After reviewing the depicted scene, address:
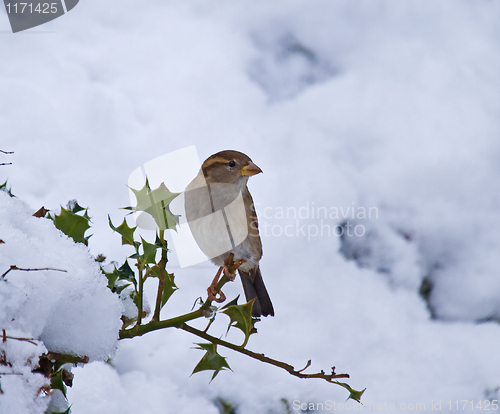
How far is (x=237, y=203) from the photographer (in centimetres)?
217

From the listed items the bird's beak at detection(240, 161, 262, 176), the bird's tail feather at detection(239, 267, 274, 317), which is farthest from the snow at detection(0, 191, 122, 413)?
the bird's tail feather at detection(239, 267, 274, 317)

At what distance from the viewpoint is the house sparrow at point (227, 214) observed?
6.43 feet

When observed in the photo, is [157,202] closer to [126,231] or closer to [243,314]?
[126,231]

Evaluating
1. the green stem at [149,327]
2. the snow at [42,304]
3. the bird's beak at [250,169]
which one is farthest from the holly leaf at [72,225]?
the bird's beak at [250,169]

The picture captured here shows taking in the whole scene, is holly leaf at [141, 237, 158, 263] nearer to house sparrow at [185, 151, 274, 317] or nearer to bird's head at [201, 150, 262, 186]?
house sparrow at [185, 151, 274, 317]

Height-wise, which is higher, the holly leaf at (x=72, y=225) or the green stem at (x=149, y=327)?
the holly leaf at (x=72, y=225)

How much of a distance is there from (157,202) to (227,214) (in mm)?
1206

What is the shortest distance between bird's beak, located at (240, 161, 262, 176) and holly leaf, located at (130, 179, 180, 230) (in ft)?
4.15

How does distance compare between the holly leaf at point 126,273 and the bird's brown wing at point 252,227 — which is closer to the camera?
the holly leaf at point 126,273

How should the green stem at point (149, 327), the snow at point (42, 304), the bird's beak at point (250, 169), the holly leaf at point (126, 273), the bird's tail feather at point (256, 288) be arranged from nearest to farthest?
1. the snow at point (42, 304)
2. the green stem at point (149, 327)
3. the holly leaf at point (126, 273)
4. the bird's beak at point (250, 169)
5. the bird's tail feather at point (256, 288)

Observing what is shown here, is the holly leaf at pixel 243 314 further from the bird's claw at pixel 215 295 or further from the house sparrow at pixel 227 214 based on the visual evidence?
the house sparrow at pixel 227 214

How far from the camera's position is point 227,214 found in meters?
2.07

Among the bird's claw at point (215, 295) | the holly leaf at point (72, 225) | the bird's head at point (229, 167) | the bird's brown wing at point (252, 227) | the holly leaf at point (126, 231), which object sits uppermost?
the holly leaf at point (72, 225)

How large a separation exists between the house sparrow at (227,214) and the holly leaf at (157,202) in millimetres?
1012
